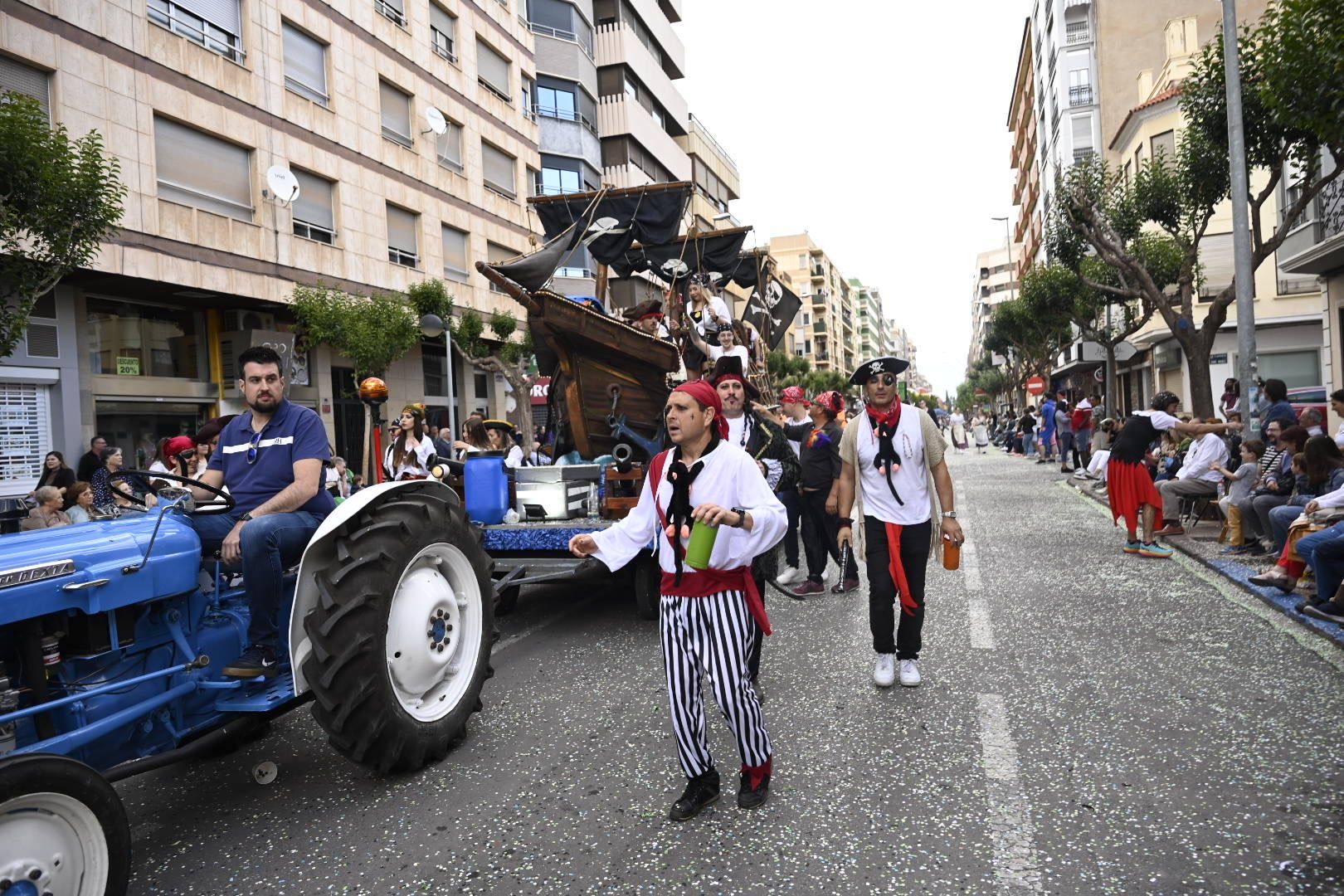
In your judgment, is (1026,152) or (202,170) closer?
(202,170)

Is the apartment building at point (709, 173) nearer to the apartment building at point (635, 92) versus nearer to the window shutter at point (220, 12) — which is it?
the apartment building at point (635, 92)

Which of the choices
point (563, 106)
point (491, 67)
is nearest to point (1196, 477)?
point (491, 67)

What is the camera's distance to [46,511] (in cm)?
898

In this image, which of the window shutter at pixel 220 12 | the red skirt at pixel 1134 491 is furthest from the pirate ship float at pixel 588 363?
the window shutter at pixel 220 12

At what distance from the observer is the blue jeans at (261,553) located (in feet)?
11.6

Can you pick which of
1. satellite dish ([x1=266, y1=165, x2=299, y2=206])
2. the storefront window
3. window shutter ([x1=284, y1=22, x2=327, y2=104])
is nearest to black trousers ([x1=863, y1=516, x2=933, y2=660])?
the storefront window

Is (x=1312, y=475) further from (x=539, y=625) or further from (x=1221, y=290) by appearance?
(x=1221, y=290)

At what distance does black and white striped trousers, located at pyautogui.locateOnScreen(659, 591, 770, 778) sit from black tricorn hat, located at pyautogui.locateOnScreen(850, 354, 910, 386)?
212 cm

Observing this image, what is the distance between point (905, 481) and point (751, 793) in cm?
216

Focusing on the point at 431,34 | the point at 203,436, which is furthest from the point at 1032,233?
the point at 203,436

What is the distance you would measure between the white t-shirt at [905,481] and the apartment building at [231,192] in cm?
1416

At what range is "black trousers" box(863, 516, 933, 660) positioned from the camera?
4.93m

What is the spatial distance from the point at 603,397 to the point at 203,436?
135 inches

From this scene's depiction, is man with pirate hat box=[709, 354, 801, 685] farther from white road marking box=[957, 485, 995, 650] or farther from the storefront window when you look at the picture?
the storefront window
